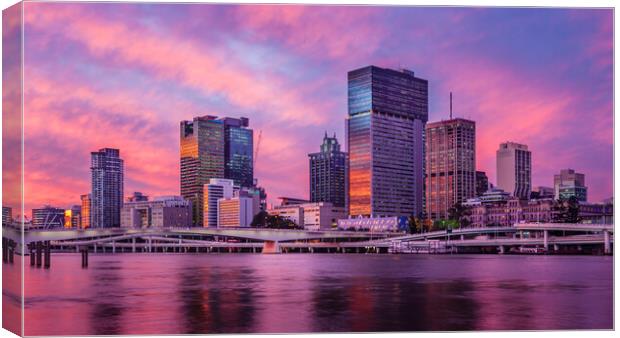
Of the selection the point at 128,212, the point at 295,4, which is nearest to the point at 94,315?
the point at 295,4

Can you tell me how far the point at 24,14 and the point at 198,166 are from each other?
168072 mm

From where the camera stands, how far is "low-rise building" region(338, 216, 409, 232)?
4780 inches

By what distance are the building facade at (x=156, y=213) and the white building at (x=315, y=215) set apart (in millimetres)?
19364

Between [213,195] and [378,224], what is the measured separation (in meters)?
49.1

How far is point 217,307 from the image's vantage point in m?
17.2

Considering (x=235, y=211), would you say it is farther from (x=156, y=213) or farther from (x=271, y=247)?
(x=271, y=247)

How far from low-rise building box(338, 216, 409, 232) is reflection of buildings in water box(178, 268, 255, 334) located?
96.7 meters

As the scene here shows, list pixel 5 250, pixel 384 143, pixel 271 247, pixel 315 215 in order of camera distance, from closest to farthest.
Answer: pixel 5 250, pixel 271 247, pixel 384 143, pixel 315 215

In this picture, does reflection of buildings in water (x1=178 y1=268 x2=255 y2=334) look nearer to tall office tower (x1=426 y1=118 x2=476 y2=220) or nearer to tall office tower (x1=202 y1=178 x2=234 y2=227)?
tall office tower (x1=426 y1=118 x2=476 y2=220)

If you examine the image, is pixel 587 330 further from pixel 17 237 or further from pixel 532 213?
pixel 532 213

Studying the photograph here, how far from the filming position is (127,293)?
831 inches

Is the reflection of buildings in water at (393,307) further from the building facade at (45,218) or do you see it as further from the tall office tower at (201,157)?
the tall office tower at (201,157)

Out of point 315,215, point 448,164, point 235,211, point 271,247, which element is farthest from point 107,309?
point 235,211

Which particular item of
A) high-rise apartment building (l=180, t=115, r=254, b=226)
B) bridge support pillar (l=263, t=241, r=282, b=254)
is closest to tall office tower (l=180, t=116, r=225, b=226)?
high-rise apartment building (l=180, t=115, r=254, b=226)
